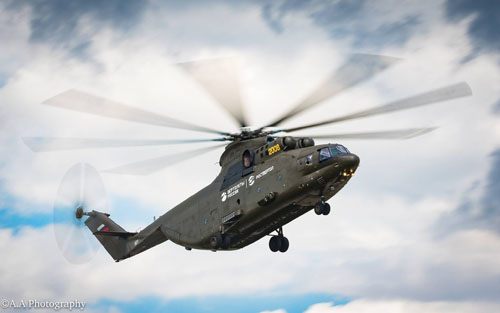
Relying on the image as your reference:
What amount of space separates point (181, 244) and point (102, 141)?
836 centimetres

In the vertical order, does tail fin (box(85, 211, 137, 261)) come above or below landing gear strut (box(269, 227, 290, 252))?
above

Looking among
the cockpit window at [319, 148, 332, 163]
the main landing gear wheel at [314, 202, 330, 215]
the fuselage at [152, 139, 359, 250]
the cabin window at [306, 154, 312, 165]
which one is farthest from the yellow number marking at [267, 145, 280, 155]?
the main landing gear wheel at [314, 202, 330, 215]

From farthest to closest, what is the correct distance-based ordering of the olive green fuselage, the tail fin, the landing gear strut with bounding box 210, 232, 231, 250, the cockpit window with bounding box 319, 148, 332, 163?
the tail fin → the landing gear strut with bounding box 210, 232, 231, 250 → the olive green fuselage → the cockpit window with bounding box 319, 148, 332, 163

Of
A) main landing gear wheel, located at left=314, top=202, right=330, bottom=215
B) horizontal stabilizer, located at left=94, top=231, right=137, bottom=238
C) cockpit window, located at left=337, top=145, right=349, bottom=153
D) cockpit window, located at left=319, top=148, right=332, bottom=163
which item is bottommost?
main landing gear wheel, located at left=314, top=202, right=330, bottom=215

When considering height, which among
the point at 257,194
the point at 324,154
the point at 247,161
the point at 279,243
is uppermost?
the point at 247,161

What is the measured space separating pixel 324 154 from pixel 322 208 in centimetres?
254

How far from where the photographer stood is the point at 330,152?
97.0ft

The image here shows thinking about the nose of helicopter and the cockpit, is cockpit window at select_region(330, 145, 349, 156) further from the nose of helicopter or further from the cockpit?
the nose of helicopter

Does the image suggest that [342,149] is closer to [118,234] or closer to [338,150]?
[338,150]

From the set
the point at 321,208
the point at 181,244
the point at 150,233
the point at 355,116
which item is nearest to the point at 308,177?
the point at 321,208

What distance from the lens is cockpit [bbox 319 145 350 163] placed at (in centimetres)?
2945

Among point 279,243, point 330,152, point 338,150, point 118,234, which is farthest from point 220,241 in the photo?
point 118,234

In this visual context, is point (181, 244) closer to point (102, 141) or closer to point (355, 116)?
point (102, 141)

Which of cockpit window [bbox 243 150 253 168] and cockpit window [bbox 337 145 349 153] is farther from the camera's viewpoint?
cockpit window [bbox 243 150 253 168]
